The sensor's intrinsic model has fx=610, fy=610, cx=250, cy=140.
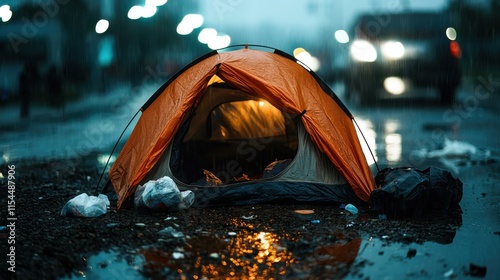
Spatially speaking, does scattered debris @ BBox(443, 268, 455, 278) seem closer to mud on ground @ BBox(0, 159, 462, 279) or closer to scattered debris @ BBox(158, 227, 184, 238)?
mud on ground @ BBox(0, 159, 462, 279)

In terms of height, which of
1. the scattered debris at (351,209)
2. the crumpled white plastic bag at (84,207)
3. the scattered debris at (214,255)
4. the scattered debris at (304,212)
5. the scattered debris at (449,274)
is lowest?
the scattered debris at (449,274)

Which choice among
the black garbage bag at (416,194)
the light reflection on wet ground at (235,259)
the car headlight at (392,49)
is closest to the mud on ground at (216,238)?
the light reflection on wet ground at (235,259)

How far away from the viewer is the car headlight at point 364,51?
54.7 ft

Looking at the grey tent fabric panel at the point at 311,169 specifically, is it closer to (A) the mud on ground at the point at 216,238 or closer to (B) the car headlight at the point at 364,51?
(A) the mud on ground at the point at 216,238

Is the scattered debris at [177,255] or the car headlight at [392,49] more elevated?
the car headlight at [392,49]

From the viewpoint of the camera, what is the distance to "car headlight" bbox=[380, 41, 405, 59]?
1621cm

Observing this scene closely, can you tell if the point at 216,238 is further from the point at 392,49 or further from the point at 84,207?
the point at 392,49

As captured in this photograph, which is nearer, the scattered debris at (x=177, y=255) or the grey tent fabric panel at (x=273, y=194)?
the scattered debris at (x=177, y=255)

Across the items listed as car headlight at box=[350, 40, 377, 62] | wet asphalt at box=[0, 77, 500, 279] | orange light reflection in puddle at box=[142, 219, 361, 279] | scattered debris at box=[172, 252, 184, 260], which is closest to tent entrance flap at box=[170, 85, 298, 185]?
wet asphalt at box=[0, 77, 500, 279]

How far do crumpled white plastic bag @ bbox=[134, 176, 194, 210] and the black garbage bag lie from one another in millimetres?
1940

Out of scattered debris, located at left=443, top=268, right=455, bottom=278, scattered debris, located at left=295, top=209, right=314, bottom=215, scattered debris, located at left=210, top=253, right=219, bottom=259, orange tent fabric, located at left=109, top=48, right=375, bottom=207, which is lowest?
scattered debris, located at left=443, top=268, right=455, bottom=278

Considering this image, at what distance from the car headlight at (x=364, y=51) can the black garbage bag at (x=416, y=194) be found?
10.8 meters

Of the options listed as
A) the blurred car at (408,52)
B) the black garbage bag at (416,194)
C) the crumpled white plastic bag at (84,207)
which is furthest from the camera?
the blurred car at (408,52)

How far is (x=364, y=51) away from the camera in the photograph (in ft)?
55.4
